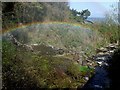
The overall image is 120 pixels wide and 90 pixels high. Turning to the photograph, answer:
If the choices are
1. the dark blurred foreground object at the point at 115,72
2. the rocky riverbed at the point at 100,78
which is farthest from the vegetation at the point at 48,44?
the dark blurred foreground object at the point at 115,72

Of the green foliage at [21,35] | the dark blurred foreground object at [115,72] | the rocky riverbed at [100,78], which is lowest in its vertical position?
the rocky riverbed at [100,78]

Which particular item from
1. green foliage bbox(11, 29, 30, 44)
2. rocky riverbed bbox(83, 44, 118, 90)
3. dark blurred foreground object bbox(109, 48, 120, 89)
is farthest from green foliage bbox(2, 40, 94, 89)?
green foliage bbox(11, 29, 30, 44)

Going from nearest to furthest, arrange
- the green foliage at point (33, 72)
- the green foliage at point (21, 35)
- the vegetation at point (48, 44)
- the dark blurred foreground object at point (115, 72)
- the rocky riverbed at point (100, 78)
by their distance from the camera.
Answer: the green foliage at point (33, 72) < the vegetation at point (48, 44) < the dark blurred foreground object at point (115, 72) < the rocky riverbed at point (100, 78) < the green foliage at point (21, 35)

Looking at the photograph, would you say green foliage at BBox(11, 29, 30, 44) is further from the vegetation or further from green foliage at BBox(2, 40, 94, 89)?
green foliage at BBox(2, 40, 94, 89)

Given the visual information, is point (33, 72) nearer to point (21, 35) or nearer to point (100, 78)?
point (100, 78)

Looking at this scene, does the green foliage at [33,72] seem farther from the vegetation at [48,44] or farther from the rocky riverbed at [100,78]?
the rocky riverbed at [100,78]

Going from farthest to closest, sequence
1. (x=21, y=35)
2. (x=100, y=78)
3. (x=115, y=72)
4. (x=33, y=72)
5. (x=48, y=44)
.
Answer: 1. (x=48, y=44)
2. (x=21, y=35)
3. (x=100, y=78)
4. (x=115, y=72)
5. (x=33, y=72)

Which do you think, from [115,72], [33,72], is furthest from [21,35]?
[115,72]

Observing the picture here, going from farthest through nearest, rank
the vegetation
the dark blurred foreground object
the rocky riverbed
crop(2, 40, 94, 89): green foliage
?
the rocky riverbed < the dark blurred foreground object < the vegetation < crop(2, 40, 94, 89): green foliage

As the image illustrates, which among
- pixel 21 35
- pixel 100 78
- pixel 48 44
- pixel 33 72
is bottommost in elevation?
pixel 100 78

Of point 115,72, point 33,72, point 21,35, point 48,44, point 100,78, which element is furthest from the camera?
point 48,44

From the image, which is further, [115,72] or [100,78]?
[100,78]

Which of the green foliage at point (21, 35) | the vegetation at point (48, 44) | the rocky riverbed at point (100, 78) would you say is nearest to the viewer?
the vegetation at point (48, 44)
